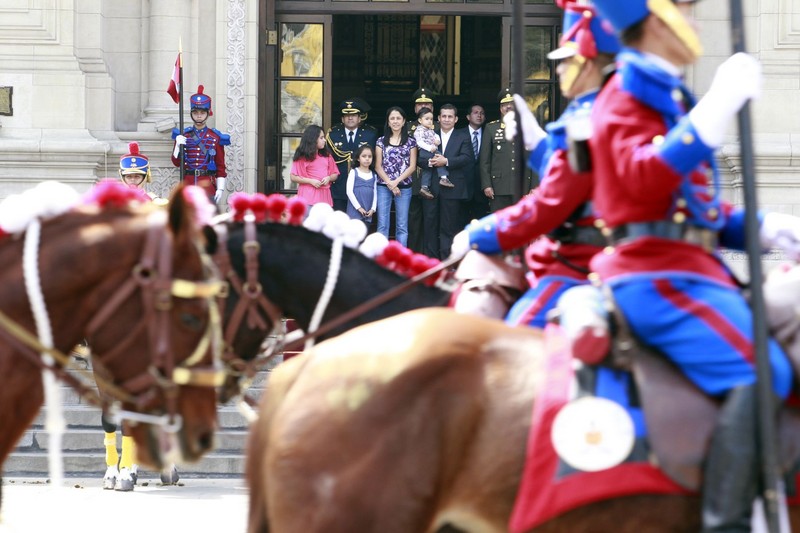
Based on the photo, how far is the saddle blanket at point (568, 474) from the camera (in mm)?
3820

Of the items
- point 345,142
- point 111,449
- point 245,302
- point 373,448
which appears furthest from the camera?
point 345,142

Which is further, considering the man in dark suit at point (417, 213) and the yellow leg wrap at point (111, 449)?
the man in dark suit at point (417, 213)

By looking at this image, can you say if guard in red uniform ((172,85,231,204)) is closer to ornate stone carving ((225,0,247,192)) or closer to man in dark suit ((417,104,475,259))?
ornate stone carving ((225,0,247,192))

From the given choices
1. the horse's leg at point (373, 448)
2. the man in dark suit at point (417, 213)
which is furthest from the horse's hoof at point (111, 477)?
the horse's leg at point (373, 448)

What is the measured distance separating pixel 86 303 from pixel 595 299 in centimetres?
158

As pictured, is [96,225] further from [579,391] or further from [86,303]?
[579,391]

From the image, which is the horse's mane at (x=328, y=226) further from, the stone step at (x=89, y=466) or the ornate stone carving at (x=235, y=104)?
the ornate stone carving at (x=235, y=104)

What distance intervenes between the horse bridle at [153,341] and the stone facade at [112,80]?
12.0 m

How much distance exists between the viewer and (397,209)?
1579 cm

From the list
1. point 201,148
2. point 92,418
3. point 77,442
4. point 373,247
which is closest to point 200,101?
point 201,148

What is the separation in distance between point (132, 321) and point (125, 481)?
25.0ft

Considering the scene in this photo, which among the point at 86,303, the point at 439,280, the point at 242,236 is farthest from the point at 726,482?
the point at 242,236

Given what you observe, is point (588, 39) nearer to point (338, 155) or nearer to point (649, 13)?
point (649, 13)

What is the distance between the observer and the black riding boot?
3.76m
